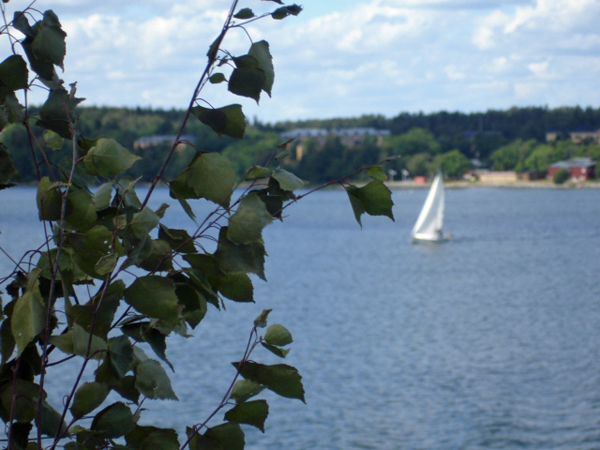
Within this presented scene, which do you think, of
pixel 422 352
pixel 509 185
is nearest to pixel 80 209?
pixel 422 352

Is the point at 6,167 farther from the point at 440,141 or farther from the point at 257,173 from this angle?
the point at 440,141

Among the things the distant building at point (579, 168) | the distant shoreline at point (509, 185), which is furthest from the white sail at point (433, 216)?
the distant building at point (579, 168)

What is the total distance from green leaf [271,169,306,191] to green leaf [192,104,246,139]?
0.07 meters

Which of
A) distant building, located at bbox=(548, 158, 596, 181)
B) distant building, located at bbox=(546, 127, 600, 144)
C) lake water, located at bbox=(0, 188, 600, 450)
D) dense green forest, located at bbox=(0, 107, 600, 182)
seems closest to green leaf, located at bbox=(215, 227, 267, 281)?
lake water, located at bbox=(0, 188, 600, 450)

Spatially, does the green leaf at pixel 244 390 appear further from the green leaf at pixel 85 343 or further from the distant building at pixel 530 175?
the distant building at pixel 530 175

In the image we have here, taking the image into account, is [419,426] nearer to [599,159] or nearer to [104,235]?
[104,235]

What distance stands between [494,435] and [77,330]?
54.0 feet

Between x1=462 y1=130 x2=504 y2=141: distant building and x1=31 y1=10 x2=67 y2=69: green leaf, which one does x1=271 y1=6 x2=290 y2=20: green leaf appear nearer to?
x1=31 y1=10 x2=67 y2=69: green leaf

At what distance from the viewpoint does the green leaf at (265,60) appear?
1.12m

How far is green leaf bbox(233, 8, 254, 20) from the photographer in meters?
1.09

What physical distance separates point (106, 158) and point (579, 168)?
14937 cm

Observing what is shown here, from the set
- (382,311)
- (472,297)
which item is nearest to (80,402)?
(382,311)

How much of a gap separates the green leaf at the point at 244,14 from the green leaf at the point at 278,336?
17.3 inches

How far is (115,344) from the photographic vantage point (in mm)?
1027
